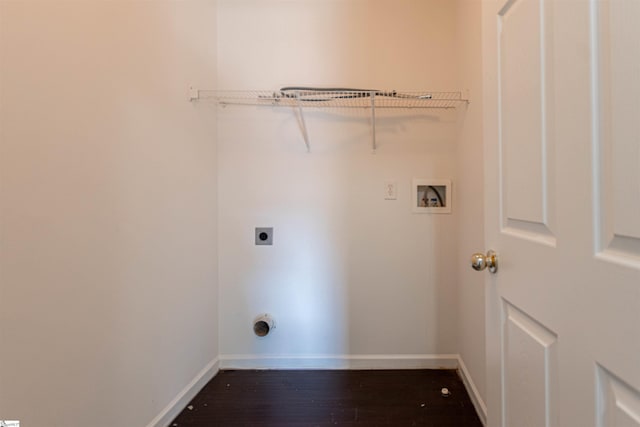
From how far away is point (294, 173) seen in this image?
5.75 ft

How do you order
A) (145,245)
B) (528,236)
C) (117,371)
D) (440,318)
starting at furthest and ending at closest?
(440,318) < (145,245) < (117,371) < (528,236)

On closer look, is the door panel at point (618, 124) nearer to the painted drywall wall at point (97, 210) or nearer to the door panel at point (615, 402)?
the door panel at point (615, 402)

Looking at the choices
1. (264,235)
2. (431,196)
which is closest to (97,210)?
(264,235)

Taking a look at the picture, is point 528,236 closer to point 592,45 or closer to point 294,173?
point 592,45

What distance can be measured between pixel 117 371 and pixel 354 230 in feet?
4.40

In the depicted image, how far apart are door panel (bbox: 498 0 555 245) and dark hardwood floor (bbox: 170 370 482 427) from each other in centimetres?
118

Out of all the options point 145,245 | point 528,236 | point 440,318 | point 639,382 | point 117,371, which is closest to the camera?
point 639,382

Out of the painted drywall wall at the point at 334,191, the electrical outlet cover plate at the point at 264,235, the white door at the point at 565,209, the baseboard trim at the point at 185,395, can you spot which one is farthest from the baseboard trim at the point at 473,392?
the baseboard trim at the point at 185,395

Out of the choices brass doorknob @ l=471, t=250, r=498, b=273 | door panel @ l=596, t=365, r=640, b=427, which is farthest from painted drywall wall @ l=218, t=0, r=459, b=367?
door panel @ l=596, t=365, r=640, b=427

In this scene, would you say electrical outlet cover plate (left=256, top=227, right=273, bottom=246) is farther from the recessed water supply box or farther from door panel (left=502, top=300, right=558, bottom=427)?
door panel (left=502, top=300, right=558, bottom=427)

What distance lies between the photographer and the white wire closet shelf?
1602 mm

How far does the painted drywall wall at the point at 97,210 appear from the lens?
750 millimetres

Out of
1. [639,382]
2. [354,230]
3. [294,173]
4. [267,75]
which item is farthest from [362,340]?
[267,75]

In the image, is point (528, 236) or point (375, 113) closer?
point (528, 236)
